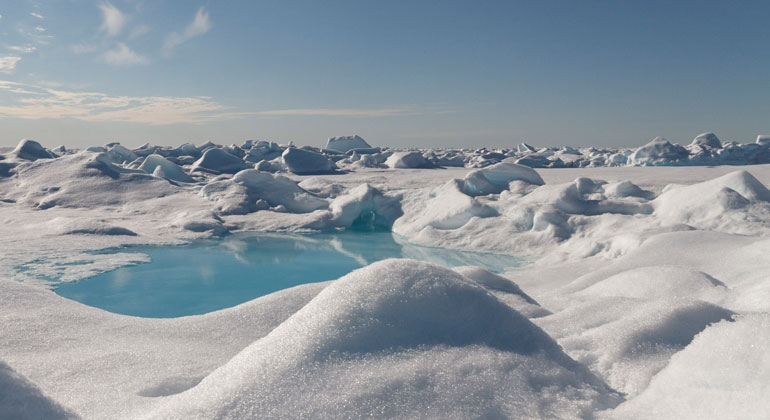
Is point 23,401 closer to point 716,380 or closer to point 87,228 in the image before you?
point 716,380

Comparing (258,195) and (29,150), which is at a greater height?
(29,150)

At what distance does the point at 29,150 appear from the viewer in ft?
48.6

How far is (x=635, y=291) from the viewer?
8.56 feet

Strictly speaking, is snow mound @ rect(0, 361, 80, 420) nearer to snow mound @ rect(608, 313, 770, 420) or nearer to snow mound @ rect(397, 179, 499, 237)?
snow mound @ rect(608, 313, 770, 420)

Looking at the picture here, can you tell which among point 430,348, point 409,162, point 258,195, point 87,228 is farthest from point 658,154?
point 430,348

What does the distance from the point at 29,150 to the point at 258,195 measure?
32.7 feet

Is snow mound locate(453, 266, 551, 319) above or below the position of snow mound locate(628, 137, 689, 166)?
below

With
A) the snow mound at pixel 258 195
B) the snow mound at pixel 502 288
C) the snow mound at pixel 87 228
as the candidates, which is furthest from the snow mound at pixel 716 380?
the snow mound at pixel 258 195

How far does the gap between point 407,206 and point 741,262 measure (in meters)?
5.82

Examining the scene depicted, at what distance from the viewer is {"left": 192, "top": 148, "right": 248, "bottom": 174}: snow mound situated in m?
16.9

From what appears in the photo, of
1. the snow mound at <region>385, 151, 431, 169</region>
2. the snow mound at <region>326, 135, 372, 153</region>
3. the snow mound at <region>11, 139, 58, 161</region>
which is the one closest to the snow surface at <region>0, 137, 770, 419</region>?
the snow mound at <region>11, 139, 58, 161</region>

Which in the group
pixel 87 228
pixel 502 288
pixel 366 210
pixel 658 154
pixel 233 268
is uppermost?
pixel 658 154

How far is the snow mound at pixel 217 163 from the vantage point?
1694 centimetres

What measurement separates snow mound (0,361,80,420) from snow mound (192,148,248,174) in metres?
16.5
